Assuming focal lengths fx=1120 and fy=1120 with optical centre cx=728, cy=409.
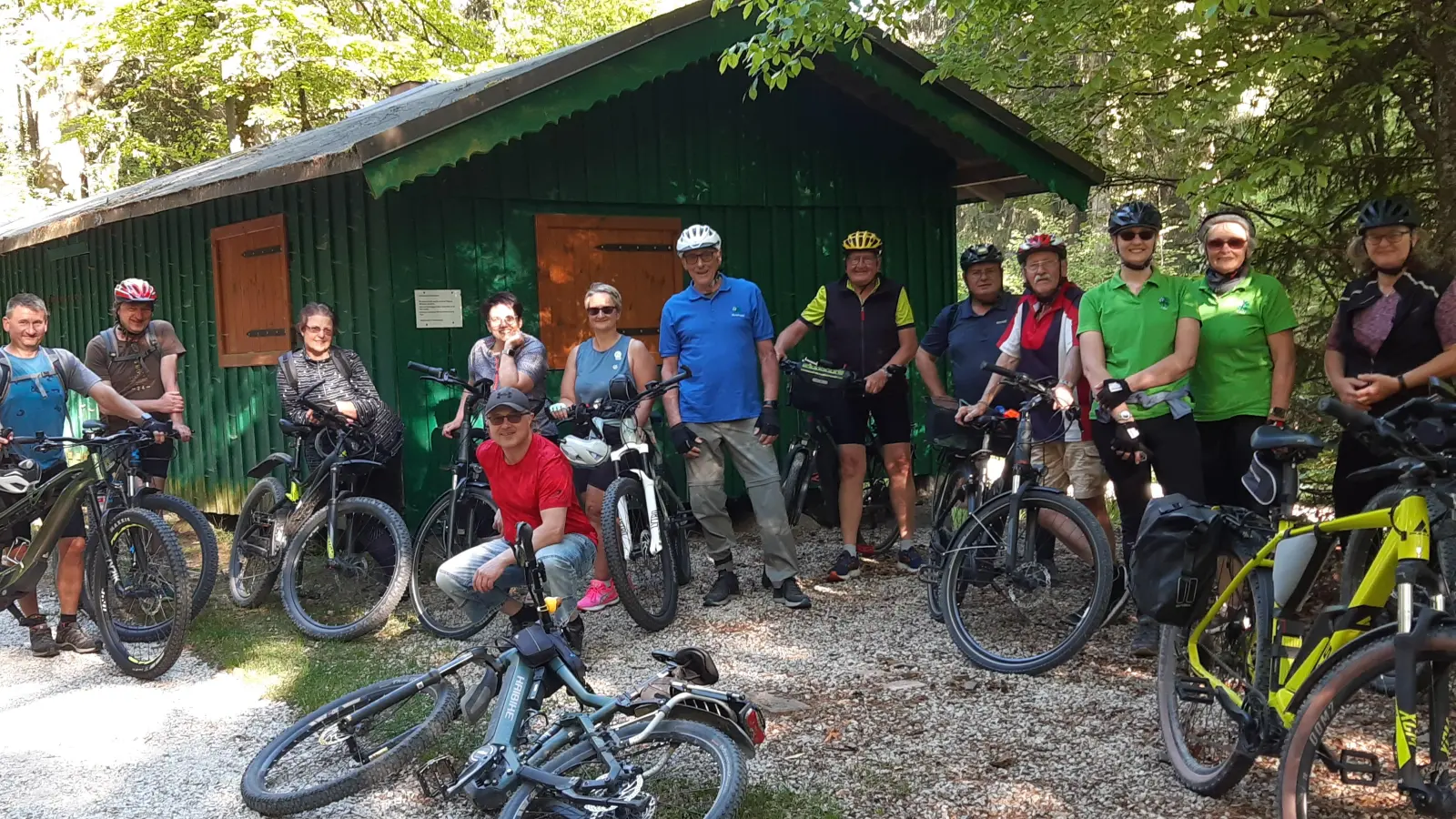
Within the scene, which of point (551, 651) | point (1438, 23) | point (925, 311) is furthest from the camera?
point (925, 311)

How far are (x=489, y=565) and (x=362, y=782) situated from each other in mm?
981

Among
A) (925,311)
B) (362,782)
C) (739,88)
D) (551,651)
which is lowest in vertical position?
(362,782)

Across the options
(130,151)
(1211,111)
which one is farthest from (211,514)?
(130,151)

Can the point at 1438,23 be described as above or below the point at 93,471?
above

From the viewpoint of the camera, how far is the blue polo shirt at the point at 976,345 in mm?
5969

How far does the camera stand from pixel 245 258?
27.8 feet

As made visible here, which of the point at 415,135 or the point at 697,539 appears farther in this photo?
the point at 697,539

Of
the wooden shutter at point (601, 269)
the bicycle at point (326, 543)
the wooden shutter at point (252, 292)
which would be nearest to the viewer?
the bicycle at point (326, 543)

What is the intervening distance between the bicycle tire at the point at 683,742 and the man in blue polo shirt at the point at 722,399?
8.84 feet

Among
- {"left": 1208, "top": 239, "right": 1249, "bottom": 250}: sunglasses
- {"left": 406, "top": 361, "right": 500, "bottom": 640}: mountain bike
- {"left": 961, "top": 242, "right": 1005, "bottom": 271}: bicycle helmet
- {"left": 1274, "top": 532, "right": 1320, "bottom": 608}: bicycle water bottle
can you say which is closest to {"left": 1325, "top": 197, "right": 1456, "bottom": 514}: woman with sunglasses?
{"left": 1208, "top": 239, "right": 1249, "bottom": 250}: sunglasses

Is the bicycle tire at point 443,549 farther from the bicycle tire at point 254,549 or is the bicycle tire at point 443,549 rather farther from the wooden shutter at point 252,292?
the wooden shutter at point 252,292

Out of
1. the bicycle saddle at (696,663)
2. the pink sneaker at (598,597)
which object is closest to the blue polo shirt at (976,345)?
the pink sneaker at (598,597)

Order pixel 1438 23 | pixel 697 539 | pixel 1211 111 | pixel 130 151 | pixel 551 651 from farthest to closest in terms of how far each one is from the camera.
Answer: pixel 130 151 → pixel 697 539 → pixel 1211 111 → pixel 1438 23 → pixel 551 651

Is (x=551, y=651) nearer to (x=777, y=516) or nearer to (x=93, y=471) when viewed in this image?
(x=777, y=516)
